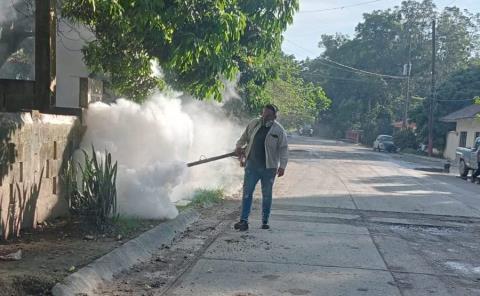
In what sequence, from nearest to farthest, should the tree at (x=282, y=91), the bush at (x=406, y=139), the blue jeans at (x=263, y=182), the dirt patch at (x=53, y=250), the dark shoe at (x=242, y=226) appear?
1. the dirt patch at (x=53, y=250)
2. the dark shoe at (x=242, y=226)
3. the blue jeans at (x=263, y=182)
4. the tree at (x=282, y=91)
5. the bush at (x=406, y=139)

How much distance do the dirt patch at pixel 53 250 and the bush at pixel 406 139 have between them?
46408 mm

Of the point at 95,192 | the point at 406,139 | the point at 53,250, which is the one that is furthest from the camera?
the point at 406,139

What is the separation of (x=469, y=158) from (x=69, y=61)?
17.2 metres

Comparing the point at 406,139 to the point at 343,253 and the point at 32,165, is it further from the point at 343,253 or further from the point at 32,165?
the point at 32,165

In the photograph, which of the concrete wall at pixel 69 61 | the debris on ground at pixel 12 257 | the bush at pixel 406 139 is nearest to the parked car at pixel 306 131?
the bush at pixel 406 139

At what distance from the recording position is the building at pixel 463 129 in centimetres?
3797

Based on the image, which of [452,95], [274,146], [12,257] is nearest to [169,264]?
[12,257]

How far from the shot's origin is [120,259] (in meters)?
6.01

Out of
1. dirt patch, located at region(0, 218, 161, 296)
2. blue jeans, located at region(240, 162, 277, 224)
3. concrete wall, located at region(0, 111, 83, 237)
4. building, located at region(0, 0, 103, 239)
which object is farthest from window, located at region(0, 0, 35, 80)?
blue jeans, located at region(240, 162, 277, 224)

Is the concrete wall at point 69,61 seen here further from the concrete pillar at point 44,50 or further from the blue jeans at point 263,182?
the blue jeans at point 263,182

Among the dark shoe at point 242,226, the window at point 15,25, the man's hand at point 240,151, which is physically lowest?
the dark shoe at point 242,226

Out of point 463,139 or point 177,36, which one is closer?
point 177,36

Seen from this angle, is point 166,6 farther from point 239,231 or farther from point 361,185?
point 361,185

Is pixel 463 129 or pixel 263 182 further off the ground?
pixel 463 129
